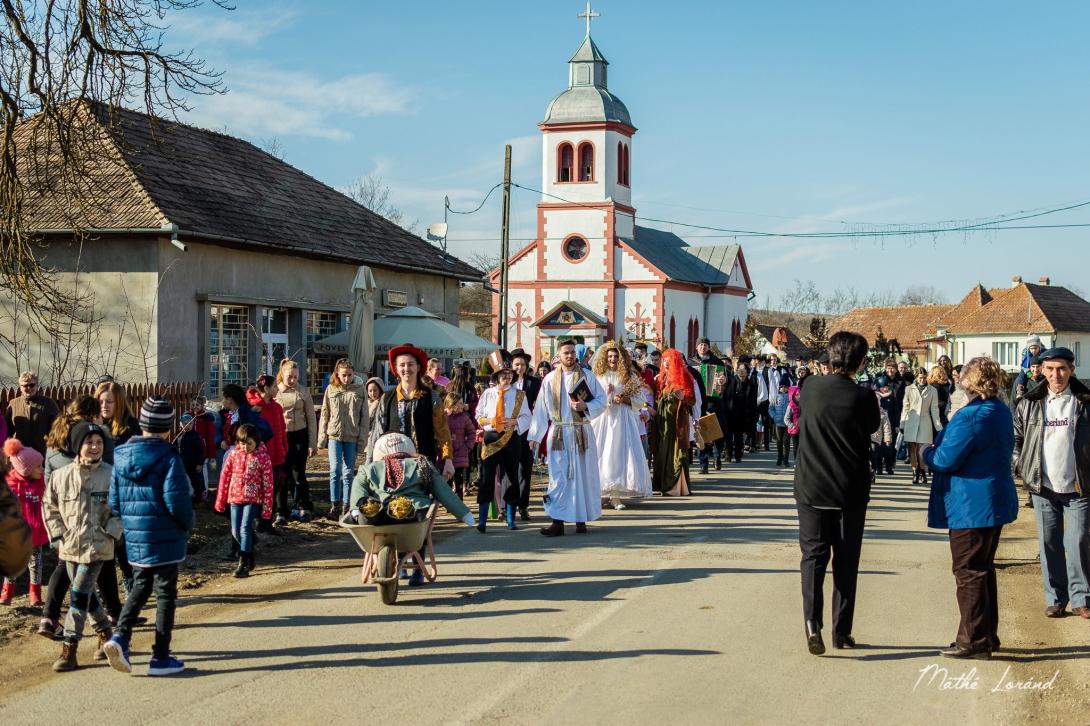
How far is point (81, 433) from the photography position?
7742 mm

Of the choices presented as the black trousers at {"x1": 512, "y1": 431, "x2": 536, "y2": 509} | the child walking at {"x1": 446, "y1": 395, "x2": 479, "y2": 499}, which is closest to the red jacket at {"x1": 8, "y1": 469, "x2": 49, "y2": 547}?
the black trousers at {"x1": 512, "y1": 431, "x2": 536, "y2": 509}

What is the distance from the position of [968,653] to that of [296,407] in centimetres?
877

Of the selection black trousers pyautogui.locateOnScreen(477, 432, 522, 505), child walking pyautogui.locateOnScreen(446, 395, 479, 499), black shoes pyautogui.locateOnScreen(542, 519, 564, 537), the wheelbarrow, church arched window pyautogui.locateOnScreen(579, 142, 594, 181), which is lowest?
black shoes pyautogui.locateOnScreen(542, 519, 564, 537)

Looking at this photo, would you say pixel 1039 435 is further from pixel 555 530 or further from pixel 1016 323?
pixel 1016 323

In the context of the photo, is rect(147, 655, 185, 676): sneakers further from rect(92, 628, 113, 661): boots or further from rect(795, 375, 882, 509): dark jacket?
rect(795, 375, 882, 509): dark jacket

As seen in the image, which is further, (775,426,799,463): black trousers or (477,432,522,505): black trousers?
(775,426,799,463): black trousers

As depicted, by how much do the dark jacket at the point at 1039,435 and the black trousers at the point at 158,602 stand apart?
19.5ft

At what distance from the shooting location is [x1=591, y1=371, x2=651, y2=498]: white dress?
15.2 m

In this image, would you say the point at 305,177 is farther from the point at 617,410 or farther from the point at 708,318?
the point at 708,318

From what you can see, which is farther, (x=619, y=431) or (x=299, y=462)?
(x=619, y=431)

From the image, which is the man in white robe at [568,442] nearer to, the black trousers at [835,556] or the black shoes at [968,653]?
the black trousers at [835,556]

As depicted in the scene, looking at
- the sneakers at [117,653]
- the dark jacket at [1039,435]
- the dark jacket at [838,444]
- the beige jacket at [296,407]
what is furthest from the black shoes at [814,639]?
the beige jacket at [296,407]

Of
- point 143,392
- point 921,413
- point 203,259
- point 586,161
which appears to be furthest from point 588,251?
point 143,392

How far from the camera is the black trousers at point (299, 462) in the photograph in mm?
14078
